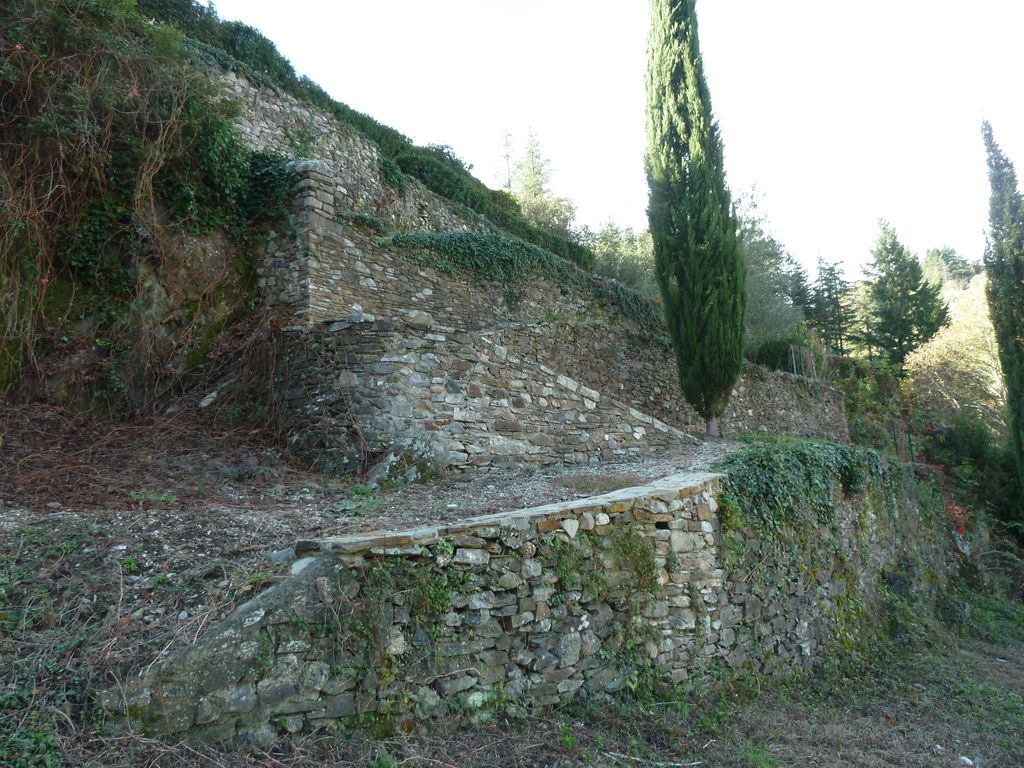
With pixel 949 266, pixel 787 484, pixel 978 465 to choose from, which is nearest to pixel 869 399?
pixel 978 465

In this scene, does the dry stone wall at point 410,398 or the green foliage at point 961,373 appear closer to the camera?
the dry stone wall at point 410,398

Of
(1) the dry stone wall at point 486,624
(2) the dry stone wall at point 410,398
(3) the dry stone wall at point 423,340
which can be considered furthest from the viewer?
(3) the dry stone wall at point 423,340

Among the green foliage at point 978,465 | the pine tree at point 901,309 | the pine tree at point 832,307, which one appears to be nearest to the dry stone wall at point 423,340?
the green foliage at point 978,465

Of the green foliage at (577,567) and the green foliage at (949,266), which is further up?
the green foliage at (949,266)

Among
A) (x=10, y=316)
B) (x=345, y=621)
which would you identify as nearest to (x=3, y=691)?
(x=345, y=621)

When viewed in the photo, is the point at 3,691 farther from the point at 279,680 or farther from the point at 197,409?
the point at 197,409

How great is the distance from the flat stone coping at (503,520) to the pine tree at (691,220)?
5.91 meters

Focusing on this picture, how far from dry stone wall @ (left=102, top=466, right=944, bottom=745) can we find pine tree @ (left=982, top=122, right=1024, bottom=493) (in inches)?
498

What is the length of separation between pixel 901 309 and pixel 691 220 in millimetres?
22545

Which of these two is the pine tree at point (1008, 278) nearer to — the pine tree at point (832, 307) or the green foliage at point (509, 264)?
the green foliage at point (509, 264)

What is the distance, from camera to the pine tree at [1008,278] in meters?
15.3

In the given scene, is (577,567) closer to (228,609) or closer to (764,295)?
(228,609)

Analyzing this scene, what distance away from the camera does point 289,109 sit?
11.8 metres

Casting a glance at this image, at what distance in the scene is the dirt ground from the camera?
2914mm
